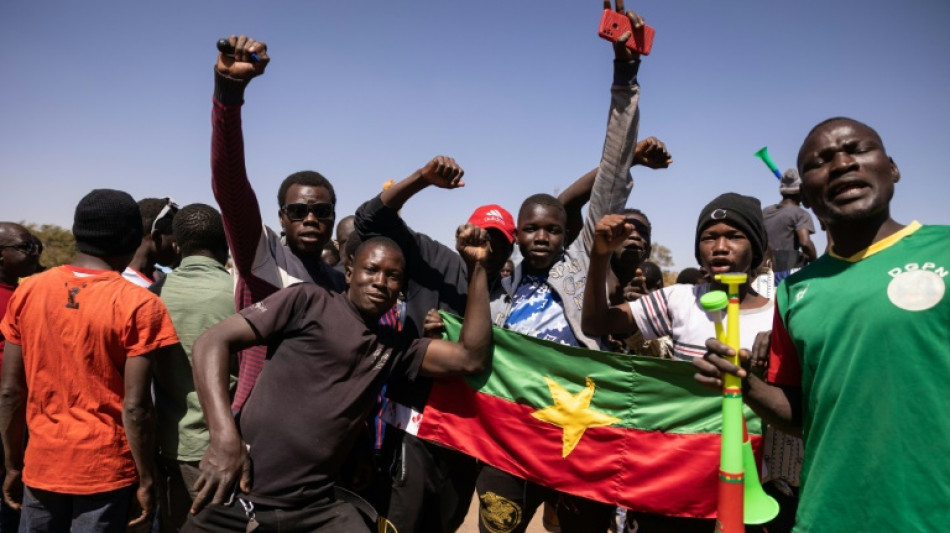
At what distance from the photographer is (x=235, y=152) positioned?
2869mm

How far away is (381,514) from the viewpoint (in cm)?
337

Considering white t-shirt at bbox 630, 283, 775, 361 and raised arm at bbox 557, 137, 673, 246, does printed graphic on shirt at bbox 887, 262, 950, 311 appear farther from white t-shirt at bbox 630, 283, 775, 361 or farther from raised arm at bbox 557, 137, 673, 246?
raised arm at bbox 557, 137, 673, 246

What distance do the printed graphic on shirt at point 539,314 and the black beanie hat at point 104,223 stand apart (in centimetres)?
224

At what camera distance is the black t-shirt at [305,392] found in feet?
8.86

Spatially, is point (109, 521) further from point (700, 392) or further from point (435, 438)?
point (700, 392)

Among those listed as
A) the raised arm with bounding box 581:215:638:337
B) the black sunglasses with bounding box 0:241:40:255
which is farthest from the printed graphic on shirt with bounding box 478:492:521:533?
the black sunglasses with bounding box 0:241:40:255

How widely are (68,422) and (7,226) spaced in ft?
7.69

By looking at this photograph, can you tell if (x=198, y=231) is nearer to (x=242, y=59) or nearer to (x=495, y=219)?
(x=242, y=59)

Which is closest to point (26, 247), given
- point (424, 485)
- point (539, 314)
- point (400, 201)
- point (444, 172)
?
point (400, 201)

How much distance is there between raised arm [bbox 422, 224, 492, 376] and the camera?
3197 millimetres

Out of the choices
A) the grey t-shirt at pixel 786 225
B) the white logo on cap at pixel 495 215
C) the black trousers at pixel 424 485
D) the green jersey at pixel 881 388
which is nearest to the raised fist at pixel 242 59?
the white logo on cap at pixel 495 215

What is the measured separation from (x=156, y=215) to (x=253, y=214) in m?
1.84

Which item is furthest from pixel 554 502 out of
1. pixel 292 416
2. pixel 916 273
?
pixel 916 273

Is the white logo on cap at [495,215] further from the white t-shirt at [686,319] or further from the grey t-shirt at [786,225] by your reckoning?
the grey t-shirt at [786,225]
